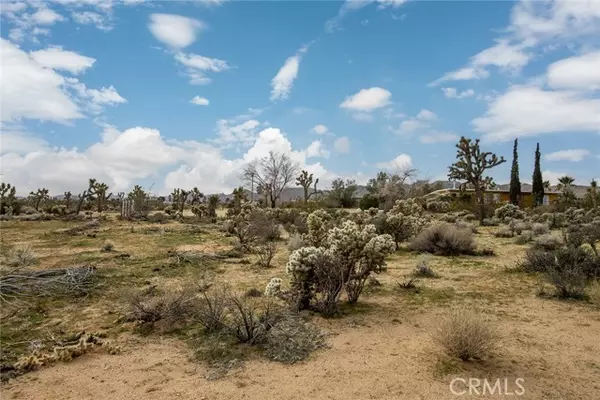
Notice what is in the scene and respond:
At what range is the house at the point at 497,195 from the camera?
3603 cm

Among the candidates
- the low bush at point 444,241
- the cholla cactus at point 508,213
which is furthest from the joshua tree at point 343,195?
the low bush at point 444,241

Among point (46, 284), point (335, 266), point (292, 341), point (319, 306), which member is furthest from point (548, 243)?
point (46, 284)

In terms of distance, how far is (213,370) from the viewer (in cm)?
482

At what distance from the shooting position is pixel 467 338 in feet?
15.8

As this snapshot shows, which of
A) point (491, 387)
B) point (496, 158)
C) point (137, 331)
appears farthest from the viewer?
point (496, 158)

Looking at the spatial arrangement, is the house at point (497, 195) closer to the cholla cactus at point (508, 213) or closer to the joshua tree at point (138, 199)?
the cholla cactus at point (508, 213)

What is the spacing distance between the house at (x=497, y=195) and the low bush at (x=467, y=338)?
92.6 feet

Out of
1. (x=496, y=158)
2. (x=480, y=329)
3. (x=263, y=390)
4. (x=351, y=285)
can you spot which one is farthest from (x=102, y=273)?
(x=496, y=158)

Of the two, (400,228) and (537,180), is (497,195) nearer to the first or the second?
(537,180)

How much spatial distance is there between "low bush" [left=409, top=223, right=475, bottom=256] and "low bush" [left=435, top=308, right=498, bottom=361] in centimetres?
776

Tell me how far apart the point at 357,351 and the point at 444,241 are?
831 centimetres

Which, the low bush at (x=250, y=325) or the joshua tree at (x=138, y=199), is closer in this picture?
the low bush at (x=250, y=325)

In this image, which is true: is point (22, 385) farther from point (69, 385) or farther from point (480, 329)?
point (480, 329)

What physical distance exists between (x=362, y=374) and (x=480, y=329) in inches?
58.9
